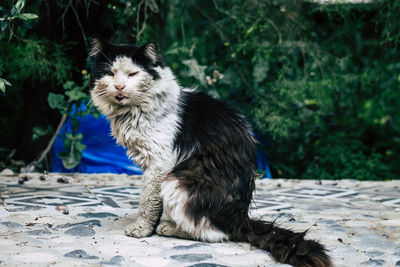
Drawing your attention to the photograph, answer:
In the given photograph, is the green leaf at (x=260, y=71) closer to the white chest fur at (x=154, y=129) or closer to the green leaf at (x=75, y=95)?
the green leaf at (x=75, y=95)

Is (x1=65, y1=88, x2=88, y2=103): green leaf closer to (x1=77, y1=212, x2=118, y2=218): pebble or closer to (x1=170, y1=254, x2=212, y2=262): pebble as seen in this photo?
(x1=77, y1=212, x2=118, y2=218): pebble

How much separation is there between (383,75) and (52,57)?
16.4 ft

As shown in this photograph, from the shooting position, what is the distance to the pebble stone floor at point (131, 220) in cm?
265

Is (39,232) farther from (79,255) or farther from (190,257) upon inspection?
(190,257)

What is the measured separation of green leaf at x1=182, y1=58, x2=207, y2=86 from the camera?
5.47m

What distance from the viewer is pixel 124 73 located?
295 centimetres

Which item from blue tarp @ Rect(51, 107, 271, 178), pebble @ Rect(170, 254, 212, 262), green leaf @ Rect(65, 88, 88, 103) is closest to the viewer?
pebble @ Rect(170, 254, 212, 262)

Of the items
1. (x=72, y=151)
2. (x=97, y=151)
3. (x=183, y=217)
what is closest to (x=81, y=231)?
(x=183, y=217)

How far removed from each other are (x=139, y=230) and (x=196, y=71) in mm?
2868

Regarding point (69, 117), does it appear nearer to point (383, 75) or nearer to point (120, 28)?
point (120, 28)

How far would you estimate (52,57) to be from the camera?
5848 millimetres

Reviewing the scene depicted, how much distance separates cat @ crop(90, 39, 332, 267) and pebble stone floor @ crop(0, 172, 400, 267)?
135mm

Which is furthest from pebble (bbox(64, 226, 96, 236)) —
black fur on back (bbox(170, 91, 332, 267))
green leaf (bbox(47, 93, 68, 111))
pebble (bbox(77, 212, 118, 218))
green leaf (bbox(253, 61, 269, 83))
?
green leaf (bbox(253, 61, 269, 83))

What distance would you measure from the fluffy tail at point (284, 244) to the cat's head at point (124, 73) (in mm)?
1117
